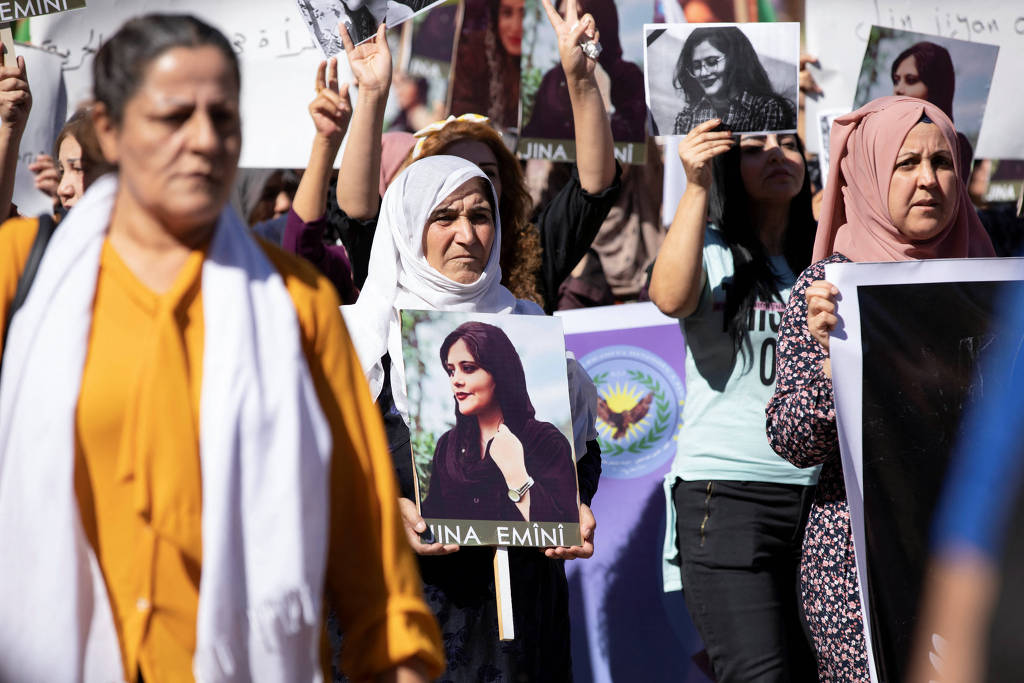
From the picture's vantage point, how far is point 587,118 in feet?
12.6

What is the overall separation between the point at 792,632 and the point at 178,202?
8.08ft

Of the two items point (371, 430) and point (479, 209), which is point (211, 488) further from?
point (479, 209)

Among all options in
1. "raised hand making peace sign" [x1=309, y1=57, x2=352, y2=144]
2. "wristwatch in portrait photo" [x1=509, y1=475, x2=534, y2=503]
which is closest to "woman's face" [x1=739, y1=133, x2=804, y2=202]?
"raised hand making peace sign" [x1=309, y1=57, x2=352, y2=144]

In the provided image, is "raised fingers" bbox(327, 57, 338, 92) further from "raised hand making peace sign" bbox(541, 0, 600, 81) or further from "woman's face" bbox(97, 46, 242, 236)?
"woman's face" bbox(97, 46, 242, 236)

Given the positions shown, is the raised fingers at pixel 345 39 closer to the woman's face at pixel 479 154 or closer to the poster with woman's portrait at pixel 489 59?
the woman's face at pixel 479 154

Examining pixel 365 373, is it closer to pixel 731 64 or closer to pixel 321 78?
pixel 321 78

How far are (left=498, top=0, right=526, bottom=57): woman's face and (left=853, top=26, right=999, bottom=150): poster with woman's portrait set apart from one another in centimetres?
137

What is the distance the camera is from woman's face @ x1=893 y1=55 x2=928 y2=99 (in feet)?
15.8

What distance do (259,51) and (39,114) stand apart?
0.86 meters

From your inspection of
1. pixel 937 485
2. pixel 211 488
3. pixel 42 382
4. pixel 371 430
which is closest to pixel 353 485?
pixel 371 430

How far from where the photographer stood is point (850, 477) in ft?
10.1

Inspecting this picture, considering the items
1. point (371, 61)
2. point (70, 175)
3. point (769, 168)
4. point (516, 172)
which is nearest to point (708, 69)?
point (769, 168)

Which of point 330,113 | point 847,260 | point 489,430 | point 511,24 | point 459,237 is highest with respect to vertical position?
point 511,24

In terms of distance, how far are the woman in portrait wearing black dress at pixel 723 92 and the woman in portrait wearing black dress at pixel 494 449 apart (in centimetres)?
128
